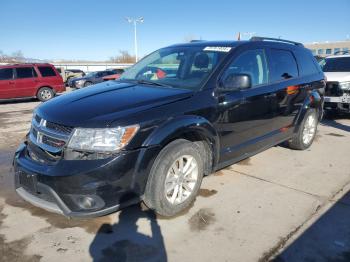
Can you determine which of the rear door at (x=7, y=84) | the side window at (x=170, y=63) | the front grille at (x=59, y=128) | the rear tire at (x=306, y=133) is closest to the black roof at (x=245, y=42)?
the side window at (x=170, y=63)

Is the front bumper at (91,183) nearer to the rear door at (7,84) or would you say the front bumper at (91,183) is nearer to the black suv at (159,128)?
the black suv at (159,128)

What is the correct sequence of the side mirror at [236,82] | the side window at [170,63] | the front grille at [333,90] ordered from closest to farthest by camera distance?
the side mirror at [236,82] → the side window at [170,63] → the front grille at [333,90]

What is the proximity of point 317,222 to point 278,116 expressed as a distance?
1836 millimetres

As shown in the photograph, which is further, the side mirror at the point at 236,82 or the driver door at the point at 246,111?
the driver door at the point at 246,111

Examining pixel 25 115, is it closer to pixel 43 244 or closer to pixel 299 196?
pixel 43 244

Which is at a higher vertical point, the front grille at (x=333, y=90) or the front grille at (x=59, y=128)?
the front grille at (x=59, y=128)

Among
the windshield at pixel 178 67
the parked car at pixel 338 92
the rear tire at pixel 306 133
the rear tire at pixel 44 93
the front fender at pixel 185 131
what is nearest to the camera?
the front fender at pixel 185 131

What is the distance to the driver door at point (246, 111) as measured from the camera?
3906mm

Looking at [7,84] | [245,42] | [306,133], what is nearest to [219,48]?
[245,42]

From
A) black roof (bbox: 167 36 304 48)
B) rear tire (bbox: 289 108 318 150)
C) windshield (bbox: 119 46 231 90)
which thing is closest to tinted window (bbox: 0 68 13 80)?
windshield (bbox: 119 46 231 90)

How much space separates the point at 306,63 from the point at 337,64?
17.5ft

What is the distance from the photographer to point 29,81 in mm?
14789

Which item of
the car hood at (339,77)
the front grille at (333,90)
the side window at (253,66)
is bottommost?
the front grille at (333,90)

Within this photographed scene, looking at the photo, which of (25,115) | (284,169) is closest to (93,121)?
(284,169)
